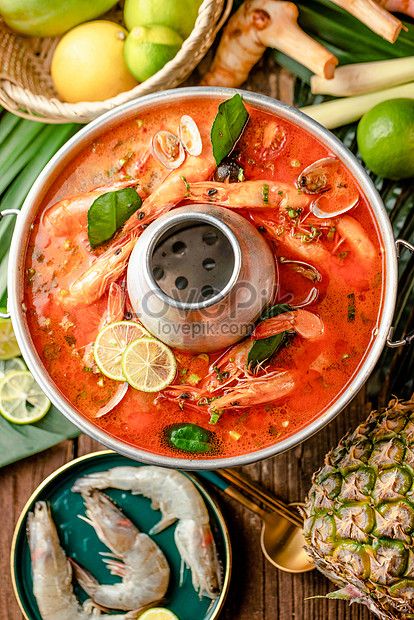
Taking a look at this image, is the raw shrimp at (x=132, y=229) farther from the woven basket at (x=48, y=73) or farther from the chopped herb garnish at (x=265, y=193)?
the woven basket at (x=48, y=73)

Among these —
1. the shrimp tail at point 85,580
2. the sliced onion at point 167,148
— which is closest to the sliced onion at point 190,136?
the sliced onion at point 167,148

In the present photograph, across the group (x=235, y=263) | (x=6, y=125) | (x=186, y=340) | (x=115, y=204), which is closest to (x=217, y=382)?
(x=186, y=340)

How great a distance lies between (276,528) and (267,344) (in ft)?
3.54

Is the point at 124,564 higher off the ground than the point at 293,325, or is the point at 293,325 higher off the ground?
the point at 293,325

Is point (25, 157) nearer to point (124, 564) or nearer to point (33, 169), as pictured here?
point (33, 169)

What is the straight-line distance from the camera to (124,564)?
10.2 feet

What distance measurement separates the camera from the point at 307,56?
9.71 ft

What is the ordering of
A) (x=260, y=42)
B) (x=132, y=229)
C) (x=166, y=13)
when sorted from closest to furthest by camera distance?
1. (x=132, y=229)
2. (x=166, y=13)
3. (x=260, y=42)

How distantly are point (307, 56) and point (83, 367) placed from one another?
4.87 ft

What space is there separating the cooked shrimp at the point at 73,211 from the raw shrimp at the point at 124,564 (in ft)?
3.87

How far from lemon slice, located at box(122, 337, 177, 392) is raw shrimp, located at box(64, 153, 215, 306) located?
8.8 inches

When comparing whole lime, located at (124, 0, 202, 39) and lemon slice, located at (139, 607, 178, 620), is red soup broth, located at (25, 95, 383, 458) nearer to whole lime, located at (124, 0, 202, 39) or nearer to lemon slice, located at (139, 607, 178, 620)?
whole lime, located at (124, 0, 202, 39)

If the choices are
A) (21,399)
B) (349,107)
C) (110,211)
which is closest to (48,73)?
(110,211)

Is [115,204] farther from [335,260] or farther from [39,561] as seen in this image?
[39,561]
